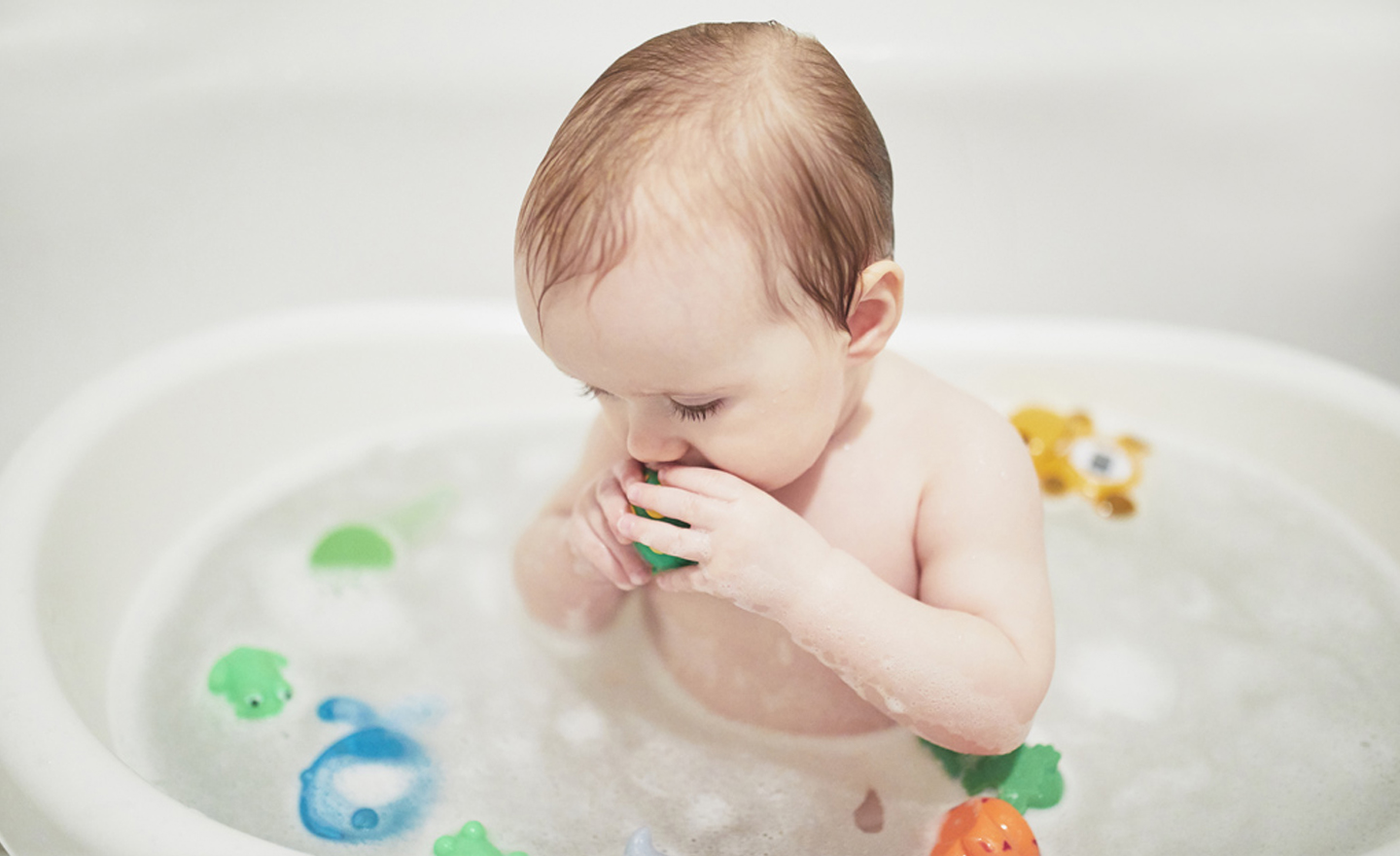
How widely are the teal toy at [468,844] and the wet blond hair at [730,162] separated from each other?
0.44 m

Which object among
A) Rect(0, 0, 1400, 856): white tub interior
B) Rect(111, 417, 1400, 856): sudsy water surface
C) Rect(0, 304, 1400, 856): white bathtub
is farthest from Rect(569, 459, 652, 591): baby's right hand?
Rect(0, 0, 1400, 856): white tub interior

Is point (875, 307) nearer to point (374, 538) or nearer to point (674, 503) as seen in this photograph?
point (674, 503)

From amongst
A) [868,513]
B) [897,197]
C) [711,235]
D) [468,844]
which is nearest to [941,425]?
[868,513]

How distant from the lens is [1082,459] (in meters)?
1.36

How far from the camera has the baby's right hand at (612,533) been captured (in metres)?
0.85

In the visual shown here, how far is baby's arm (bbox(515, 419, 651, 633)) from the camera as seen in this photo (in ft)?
2.91

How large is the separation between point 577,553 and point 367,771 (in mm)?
251

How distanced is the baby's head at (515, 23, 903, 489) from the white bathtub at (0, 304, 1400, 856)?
446 mm

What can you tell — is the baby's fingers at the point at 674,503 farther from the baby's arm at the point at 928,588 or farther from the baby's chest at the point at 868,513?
the baby's chest at the point at 868,513

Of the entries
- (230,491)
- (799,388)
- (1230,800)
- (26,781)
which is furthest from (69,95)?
(1230,800)

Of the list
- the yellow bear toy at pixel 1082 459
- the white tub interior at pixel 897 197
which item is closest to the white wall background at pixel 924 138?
the white tub interior at pixel 897 197

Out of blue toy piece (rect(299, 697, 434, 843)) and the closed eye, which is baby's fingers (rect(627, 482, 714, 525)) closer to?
the closed eye

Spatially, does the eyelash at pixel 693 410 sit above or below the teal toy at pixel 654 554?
above

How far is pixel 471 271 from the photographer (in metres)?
1.49
